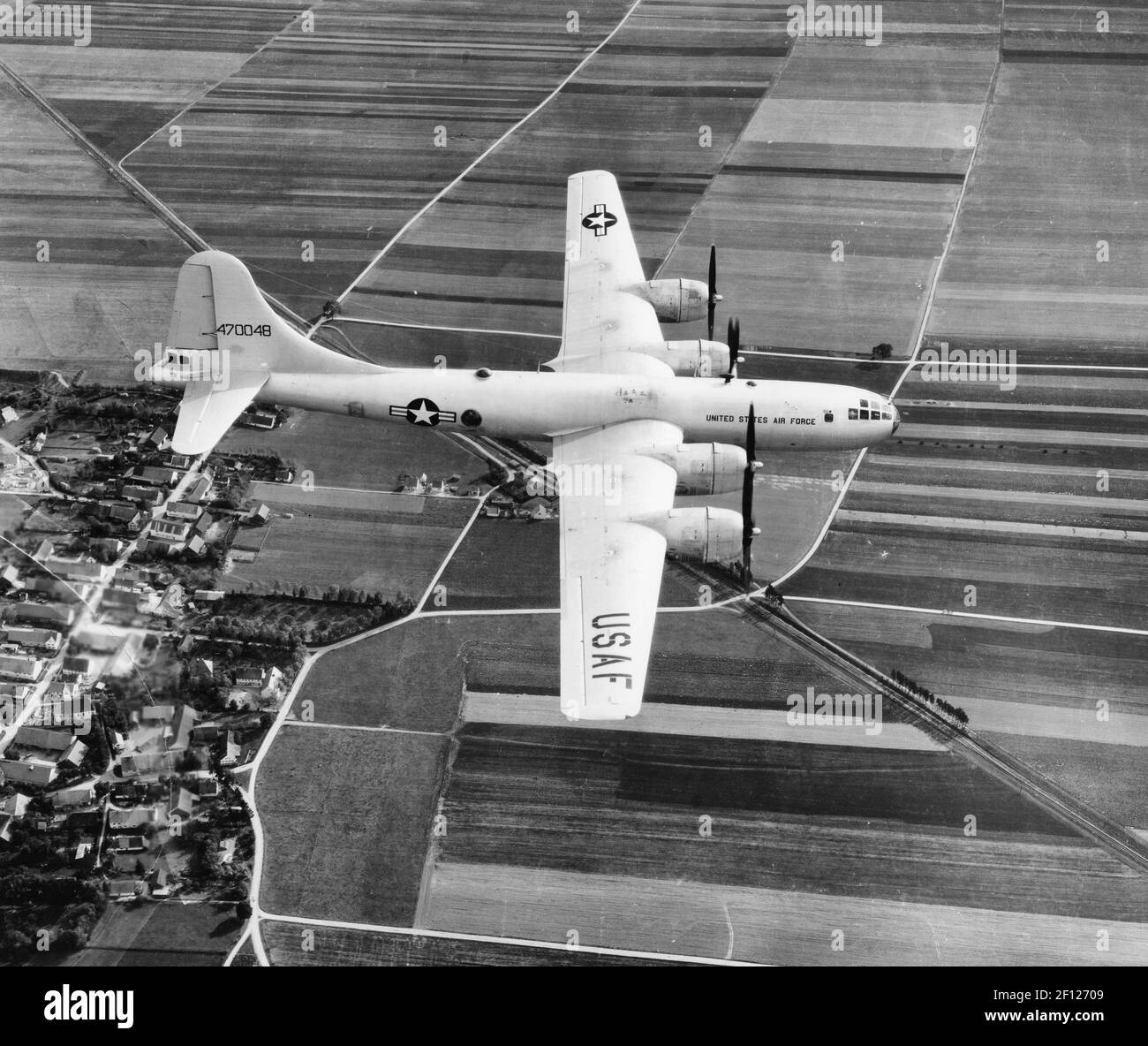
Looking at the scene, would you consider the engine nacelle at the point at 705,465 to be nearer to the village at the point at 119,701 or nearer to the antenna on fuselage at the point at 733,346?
the antenna on fuselage at the point at 733,346

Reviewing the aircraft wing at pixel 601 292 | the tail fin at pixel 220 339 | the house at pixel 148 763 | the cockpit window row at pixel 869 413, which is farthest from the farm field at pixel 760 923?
the tail fin at pixel 220 339

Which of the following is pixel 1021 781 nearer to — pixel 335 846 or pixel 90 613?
pixel 335 846

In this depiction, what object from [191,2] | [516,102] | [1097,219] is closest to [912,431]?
[1097,219]

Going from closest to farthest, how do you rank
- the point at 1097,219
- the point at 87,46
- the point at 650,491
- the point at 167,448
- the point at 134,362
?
the point at 650,491
the point at 167,448
the point at 134,362
the point at 1097,219
the point at 87,46

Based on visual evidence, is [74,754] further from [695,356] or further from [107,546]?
[695,356]

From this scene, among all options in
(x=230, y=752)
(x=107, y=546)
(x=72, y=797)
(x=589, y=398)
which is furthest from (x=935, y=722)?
(x=107, y=546)
